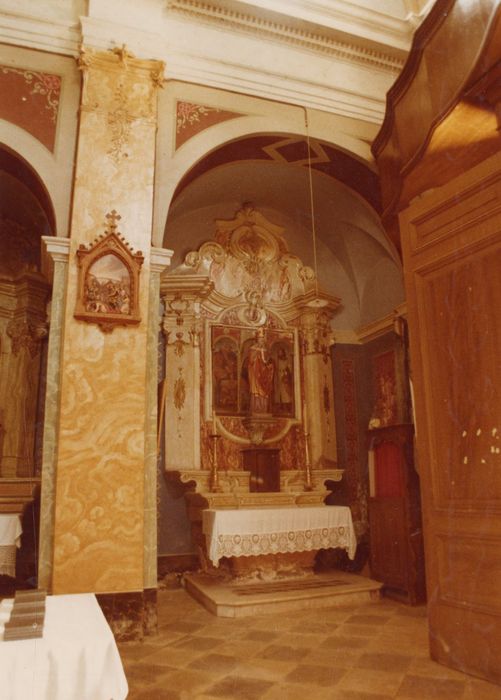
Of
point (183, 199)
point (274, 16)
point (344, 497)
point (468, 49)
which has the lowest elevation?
point (344, 497)

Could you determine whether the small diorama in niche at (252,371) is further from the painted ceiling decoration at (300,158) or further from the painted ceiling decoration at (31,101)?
the painted ceiling decoration at (31,101)

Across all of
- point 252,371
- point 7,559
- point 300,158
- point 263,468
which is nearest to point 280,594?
point 263,468

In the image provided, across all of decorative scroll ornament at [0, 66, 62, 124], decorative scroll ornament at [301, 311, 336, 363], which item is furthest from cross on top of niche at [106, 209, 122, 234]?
decorative scroll ornament at [301, 311, 336, 363]

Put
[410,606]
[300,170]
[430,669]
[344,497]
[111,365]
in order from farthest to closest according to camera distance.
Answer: [344,497] < [300,170] < [410,606] < [111,365] < [430,669]

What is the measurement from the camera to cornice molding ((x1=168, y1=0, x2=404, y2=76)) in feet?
18.0

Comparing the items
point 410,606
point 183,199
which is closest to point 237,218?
point 183,199

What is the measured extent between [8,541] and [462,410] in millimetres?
4174

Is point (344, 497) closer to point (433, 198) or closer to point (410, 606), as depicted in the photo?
point (410, 606)

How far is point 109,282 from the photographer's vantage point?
4570mm

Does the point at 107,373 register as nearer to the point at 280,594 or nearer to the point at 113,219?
the point at 113,219

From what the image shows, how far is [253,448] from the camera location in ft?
23.5

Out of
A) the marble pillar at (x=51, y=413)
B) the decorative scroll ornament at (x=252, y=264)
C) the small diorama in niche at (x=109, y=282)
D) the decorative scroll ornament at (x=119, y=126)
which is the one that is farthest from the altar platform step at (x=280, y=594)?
the decorative scroll ornament at (x=119, y=126)

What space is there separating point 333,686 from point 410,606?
2.42 meters

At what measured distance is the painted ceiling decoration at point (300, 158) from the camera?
19.5 feet
